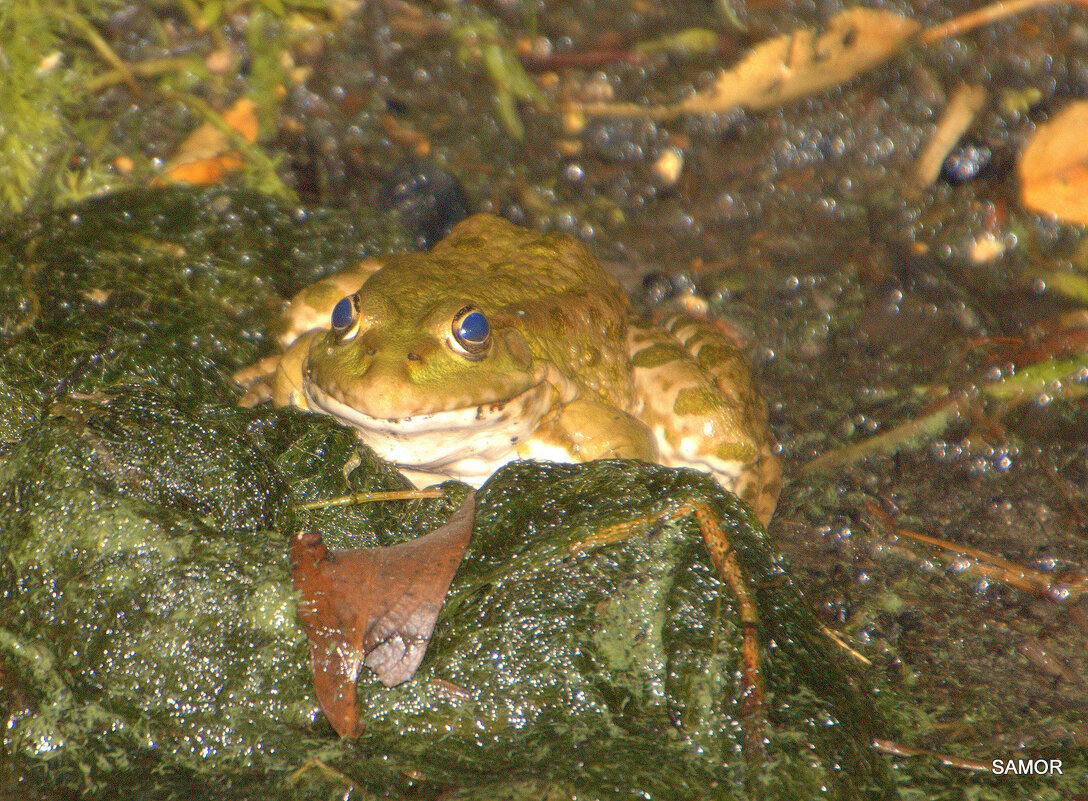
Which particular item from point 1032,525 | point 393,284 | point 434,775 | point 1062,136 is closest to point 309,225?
point 393,284

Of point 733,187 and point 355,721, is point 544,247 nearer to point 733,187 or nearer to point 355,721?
point 733,187

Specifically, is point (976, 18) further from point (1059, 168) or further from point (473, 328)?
point (473, 328)

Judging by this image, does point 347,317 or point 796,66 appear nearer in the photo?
point 347,317

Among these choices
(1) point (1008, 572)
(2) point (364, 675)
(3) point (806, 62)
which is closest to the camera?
(2) point (364, 675)

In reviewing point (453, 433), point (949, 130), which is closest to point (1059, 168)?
point (949, 130)

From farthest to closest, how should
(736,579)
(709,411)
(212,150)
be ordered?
(212,150), (709,411), (736,579)

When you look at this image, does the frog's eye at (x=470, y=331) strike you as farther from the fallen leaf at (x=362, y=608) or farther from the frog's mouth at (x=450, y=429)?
the fallen leaf at (x=362, y=608)
